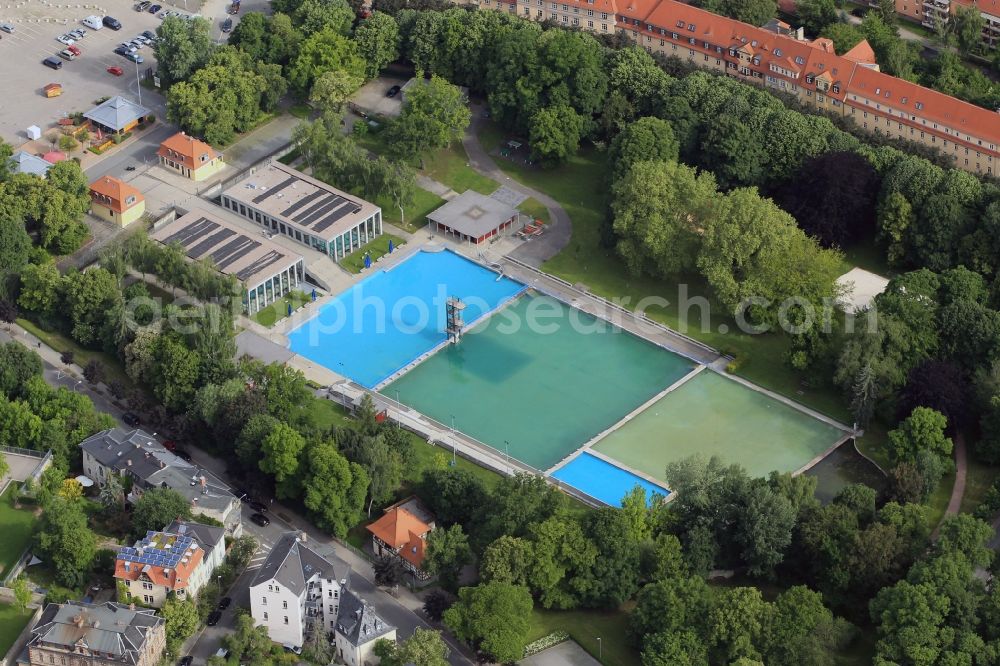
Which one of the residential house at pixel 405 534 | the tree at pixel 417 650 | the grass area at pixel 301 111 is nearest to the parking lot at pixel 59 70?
the grass area at pixel 301 111

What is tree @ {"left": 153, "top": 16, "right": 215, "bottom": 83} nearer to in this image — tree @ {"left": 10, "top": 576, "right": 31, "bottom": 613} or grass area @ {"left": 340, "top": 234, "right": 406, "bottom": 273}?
grass area @ {"left": 340, "top": 234, "right": 406, "bottom": 273}

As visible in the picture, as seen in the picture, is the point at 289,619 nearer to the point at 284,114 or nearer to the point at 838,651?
the point at 838,651

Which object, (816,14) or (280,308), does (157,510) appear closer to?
(280,308)

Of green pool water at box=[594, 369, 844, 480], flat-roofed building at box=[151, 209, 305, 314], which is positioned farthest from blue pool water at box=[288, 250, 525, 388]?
green pool water at box=[594, 369, 844, 480]

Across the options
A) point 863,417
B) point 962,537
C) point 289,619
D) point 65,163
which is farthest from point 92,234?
point 962,537

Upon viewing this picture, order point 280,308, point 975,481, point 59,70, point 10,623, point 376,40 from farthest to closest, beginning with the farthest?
point 59,70
point 376,40
point 280,308
point 975,481
point 10,623

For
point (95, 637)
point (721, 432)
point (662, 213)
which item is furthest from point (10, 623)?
point (662, 213)
